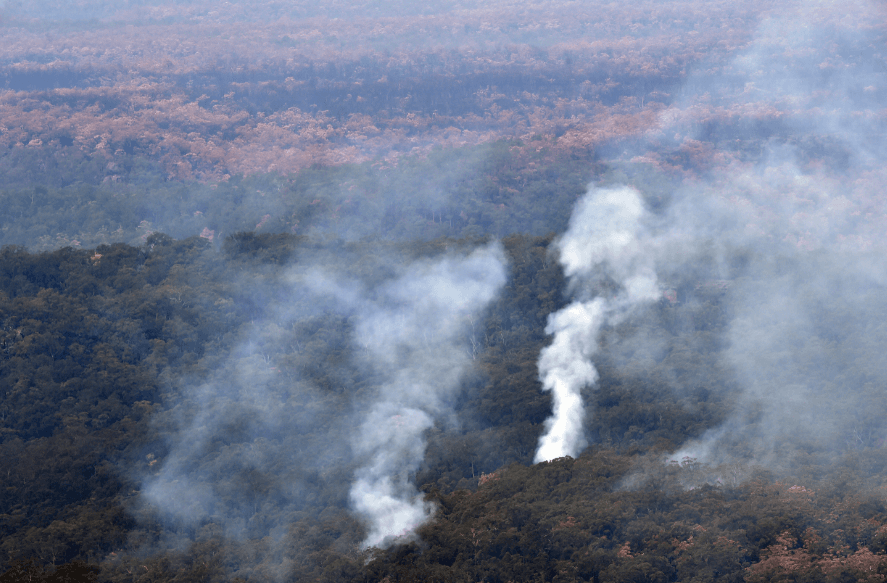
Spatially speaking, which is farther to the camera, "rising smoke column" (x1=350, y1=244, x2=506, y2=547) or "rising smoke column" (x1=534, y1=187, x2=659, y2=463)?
"rising smoke column" (x1=534, y1=187, x2=659, y2=463)

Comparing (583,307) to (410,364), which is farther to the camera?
(583,307)

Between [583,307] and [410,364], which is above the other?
[583,307]

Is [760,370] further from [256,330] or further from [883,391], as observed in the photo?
[256,330]

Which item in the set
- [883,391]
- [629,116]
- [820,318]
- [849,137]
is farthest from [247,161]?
[883,391]

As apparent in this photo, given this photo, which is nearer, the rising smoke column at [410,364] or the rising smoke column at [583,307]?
the rising smoke column at [410,364]
